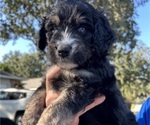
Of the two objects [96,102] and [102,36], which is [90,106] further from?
[102,36]

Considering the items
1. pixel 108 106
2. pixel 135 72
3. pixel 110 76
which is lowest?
pixel 135 72

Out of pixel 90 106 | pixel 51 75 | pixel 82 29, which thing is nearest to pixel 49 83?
pixel 51 75

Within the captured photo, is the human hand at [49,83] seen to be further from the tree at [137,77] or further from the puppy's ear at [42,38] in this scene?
the tree at [137,77]

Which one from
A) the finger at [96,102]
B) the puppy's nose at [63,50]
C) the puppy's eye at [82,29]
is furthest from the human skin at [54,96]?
the puppy's eye at [82,29]

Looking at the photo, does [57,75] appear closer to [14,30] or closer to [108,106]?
[108,106]

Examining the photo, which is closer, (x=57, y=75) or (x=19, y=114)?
(x=57, y=75)

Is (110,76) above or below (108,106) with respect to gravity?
above

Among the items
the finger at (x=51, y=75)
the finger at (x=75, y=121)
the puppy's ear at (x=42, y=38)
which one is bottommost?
the finger at (x=75, y=121)

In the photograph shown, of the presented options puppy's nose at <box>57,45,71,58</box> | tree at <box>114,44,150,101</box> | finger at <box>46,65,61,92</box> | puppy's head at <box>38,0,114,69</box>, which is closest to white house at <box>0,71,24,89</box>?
tree at <box>114,44,150,101</box>

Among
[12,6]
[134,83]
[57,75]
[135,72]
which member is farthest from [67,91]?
[134,83]
